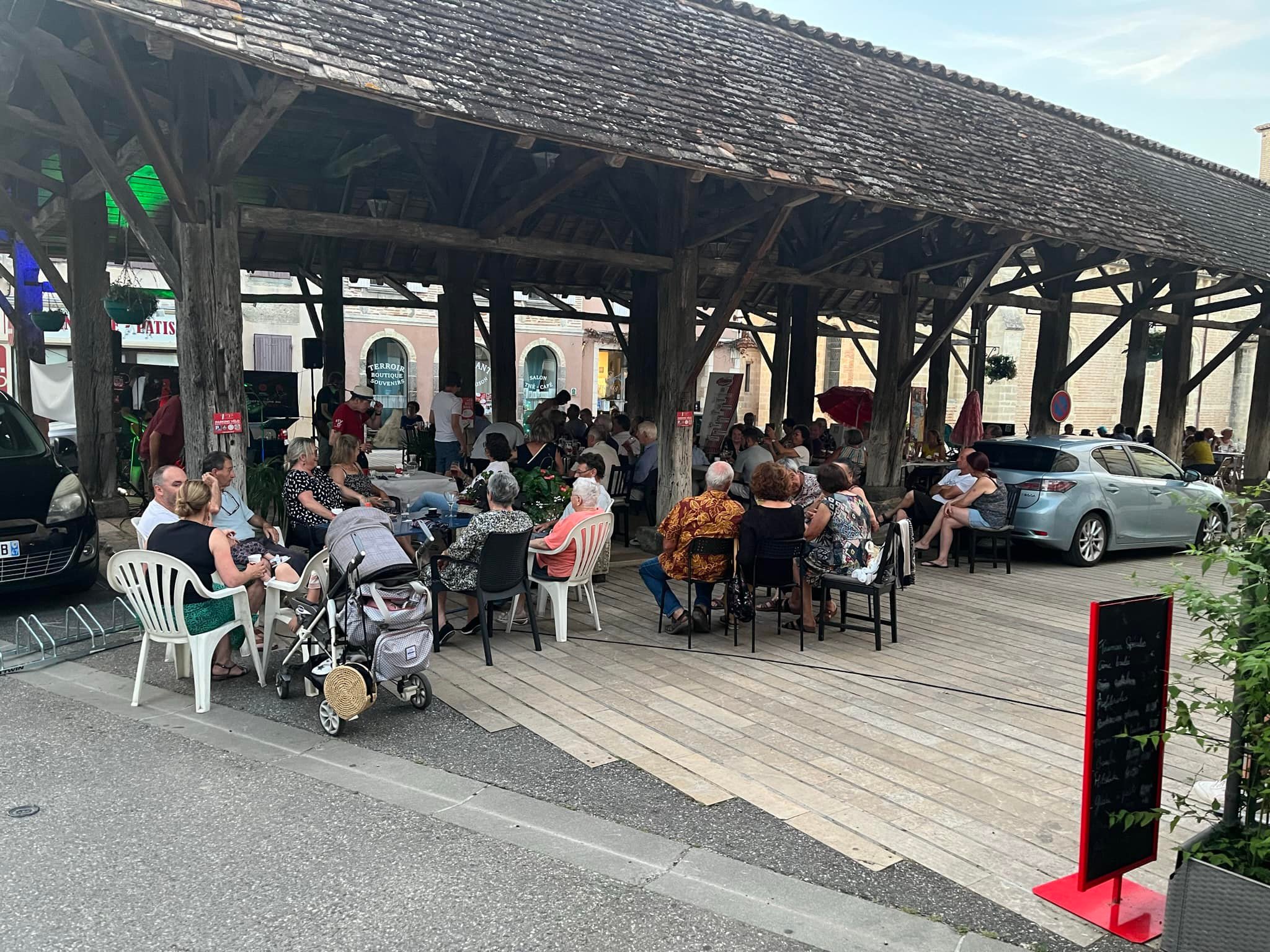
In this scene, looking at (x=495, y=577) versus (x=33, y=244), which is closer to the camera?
(x=495, y=577)

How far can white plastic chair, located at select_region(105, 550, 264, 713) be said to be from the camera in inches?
181

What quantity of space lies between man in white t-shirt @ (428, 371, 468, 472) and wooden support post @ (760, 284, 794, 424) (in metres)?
5.40

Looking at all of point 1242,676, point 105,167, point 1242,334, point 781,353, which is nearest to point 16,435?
point 105,167

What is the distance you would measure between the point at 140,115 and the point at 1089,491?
875cm

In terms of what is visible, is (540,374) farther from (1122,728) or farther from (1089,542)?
(1122,728)

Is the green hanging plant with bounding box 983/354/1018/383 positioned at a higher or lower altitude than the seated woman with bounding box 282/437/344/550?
higher

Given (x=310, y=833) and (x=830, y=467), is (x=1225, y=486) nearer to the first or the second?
(x=830, y=467)

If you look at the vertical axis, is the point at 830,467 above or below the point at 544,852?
above

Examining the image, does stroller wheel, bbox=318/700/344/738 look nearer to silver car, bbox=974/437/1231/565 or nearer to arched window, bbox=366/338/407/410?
silver car, bbox=974/437/1231/565

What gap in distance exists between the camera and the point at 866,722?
186 inches

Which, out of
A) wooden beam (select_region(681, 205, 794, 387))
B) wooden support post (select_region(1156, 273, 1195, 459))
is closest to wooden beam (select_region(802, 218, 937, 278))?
wooden beam (select_region(681, 205, 794, 387))

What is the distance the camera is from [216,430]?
6574 millimetres

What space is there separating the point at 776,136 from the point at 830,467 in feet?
10.9

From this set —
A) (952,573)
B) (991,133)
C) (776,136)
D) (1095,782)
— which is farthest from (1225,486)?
(1095,782)
